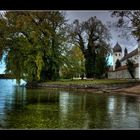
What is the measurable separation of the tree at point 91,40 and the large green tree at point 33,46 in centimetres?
193

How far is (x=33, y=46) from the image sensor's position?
12695 mm

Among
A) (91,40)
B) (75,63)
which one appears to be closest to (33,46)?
(75,63)

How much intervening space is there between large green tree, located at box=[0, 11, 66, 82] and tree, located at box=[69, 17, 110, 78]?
1.93 m

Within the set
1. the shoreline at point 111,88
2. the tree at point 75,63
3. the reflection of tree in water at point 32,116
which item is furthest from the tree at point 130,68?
the reflection of tree in water at point 32,116

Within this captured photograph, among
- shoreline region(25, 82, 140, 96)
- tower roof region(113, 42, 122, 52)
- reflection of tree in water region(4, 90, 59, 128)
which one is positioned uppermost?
tower roof region(113, 42, 122, 52)

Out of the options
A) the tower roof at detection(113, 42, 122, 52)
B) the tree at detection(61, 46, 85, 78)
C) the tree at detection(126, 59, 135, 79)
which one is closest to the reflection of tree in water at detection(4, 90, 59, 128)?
the tree at detection(61, 46, 85, 78)

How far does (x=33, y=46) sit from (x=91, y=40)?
4.70 m

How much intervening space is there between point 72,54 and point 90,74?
1.90 meters

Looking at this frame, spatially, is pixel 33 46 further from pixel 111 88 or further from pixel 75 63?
pixel 75 63

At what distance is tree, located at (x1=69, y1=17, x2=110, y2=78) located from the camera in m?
8.30

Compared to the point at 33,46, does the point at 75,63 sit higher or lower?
lower

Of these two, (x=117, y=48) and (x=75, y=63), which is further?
(x=75, y=63)

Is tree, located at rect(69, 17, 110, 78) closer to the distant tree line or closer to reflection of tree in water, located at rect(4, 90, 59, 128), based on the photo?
the distant tree line

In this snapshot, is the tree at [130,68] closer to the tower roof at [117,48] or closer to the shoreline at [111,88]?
the shoreline at [111,88]
